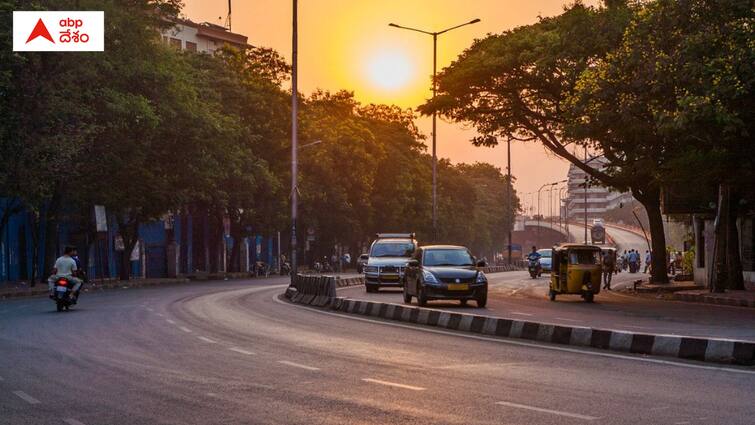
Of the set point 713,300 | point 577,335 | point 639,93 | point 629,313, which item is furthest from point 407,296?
point 577,335

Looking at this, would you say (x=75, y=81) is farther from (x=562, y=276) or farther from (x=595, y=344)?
(x=595, y=344)

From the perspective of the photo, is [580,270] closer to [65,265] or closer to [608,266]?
[65,265]

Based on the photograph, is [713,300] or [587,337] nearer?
[587,337]

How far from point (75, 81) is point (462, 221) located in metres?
98.6

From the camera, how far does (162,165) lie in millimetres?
61000

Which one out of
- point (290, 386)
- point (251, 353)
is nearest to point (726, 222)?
point (251, 353)

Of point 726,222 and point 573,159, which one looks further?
point 573,159

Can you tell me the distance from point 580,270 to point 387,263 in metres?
9.16

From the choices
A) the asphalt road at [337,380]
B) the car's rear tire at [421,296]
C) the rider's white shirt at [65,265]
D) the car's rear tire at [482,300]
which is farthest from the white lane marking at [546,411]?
the rider's white shirt at [65,265]

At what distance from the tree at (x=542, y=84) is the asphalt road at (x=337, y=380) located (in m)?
20.1

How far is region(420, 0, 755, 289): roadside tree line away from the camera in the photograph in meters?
29.2

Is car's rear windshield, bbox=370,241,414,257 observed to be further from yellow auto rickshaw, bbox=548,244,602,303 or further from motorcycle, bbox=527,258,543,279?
motorcycle, bbox=527,258,543,279

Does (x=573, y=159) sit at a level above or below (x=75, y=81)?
below

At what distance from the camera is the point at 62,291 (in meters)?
31.2
